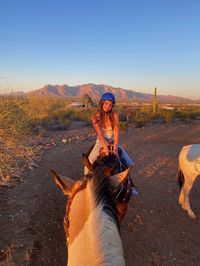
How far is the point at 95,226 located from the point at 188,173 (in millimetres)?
4844

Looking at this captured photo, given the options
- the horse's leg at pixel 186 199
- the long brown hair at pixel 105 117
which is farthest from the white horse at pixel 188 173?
the long brown hair at pixel 105 117

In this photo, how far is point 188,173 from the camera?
235 inches

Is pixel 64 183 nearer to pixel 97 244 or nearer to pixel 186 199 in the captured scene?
pixel 97 244

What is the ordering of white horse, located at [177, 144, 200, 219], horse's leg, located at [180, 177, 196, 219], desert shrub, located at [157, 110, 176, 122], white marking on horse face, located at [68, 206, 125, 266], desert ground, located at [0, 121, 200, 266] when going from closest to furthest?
white marking on horse face, located at [68, 206, 125, 266], desert ground, located at [0, 121, 200, 266], horse's leg, located at [180, 177, 196, 219], white horse, located at [177, 144, 200, 219], desert shrub, located at [157, 110, 176, 122]

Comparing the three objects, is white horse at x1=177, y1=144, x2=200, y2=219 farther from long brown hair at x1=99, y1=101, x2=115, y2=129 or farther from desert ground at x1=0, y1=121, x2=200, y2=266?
long brown hair at x1=99, y1=101, x2=115, y2=129

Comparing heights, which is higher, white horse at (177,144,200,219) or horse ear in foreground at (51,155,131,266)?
horse ear in foreground at (51,155,131,266)

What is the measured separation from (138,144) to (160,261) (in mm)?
9052

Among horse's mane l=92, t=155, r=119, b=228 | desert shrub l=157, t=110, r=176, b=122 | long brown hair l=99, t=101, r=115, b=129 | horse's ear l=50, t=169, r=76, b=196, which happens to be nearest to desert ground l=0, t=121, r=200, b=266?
long brown hair l=99, t=101, r=115, b=129

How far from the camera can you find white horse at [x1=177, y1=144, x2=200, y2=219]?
581 centimetres

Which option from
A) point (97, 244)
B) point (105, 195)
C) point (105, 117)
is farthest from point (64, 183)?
point (105, 117)

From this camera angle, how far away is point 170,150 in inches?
477

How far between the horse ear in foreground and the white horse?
411 cm

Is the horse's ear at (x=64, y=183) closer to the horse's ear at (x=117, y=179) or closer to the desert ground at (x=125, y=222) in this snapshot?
the horse's ear at (x=117, y=179)

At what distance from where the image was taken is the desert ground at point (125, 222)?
4.23 m
